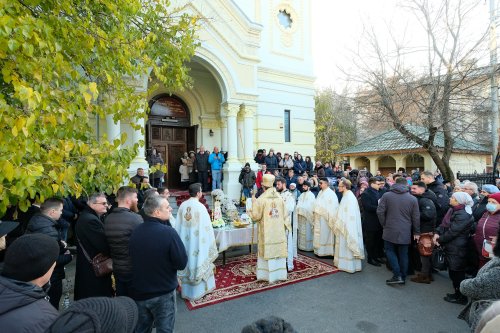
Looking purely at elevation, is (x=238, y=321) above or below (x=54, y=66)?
below

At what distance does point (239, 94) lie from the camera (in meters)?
12.9

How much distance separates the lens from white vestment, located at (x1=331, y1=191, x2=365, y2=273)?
20.2 feet

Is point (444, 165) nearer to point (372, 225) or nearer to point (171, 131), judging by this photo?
point (372, 225)

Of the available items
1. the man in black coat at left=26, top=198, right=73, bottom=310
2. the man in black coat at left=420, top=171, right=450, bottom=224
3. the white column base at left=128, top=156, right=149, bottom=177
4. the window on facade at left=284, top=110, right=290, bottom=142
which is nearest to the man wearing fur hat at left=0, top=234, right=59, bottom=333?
the man in black coat at left=26, top=198, right=73, bottom=310

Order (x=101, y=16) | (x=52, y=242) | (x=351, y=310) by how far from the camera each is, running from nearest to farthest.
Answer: (x=52, y=242) → (x=351, y=310) → (x=101, y=16)

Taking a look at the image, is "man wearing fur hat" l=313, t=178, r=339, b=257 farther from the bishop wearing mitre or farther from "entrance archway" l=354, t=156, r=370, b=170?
"entrance archway" l=354, t=156, r=370, b=170

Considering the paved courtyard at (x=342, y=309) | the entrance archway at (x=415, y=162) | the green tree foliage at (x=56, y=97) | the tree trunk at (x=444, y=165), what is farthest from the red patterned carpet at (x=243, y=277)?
the entrance archway at (x=415, y=162)

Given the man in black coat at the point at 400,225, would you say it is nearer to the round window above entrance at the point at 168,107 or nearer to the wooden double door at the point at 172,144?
the wooden double door at the point at 172,144

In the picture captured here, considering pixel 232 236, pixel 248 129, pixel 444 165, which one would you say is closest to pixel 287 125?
pixel 248 129

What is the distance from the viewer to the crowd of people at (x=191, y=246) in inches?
59.7

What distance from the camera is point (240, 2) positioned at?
1500 cm

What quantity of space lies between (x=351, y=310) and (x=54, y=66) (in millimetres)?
5200

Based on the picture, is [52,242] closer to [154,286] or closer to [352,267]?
[154,286]

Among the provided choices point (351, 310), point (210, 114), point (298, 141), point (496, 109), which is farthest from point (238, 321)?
point (298, 141)
